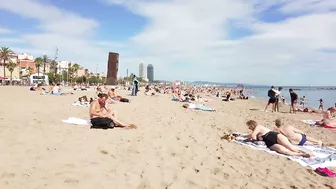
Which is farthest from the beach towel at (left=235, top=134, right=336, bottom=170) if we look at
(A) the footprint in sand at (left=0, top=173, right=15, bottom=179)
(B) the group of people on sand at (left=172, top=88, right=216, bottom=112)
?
(B) the group of people on sand at (left=172, top=88, right=216, bottom=112)

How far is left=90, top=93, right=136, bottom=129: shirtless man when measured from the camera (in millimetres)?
6988

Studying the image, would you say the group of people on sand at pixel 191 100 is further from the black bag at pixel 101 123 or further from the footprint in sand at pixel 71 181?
the footprint in sand at pixel 71 181

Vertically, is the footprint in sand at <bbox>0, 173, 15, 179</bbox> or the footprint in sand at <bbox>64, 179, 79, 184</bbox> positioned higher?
the footprint in sand at <bbox>0, 173, 15, 179</bbox>

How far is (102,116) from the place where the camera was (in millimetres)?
7355

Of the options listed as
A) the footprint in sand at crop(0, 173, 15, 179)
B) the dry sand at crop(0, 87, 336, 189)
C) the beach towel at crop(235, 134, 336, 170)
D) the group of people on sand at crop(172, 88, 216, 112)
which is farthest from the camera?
the group of people on sand at crop(172, 88, 216, 112)

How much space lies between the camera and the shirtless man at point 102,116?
275 inches

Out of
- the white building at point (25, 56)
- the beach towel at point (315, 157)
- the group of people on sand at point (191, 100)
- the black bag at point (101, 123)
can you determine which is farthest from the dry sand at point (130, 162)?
the white building at point (25, 56)

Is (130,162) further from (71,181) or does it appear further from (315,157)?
(315,157)

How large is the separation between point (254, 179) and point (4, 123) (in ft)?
17.4

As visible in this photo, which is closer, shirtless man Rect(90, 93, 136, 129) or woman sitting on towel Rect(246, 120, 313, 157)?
woman sitting on towel Rect(246, 120, 313, 157)

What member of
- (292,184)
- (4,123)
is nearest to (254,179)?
(292,184)

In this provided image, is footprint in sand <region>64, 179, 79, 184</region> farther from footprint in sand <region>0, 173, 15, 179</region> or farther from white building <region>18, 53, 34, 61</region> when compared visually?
white building <region>18, 53, 34, 61</region>

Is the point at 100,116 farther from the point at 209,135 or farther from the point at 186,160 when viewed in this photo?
the point at 186,160

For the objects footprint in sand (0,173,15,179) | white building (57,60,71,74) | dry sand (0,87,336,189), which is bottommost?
dry sand (0,87,336,189)
